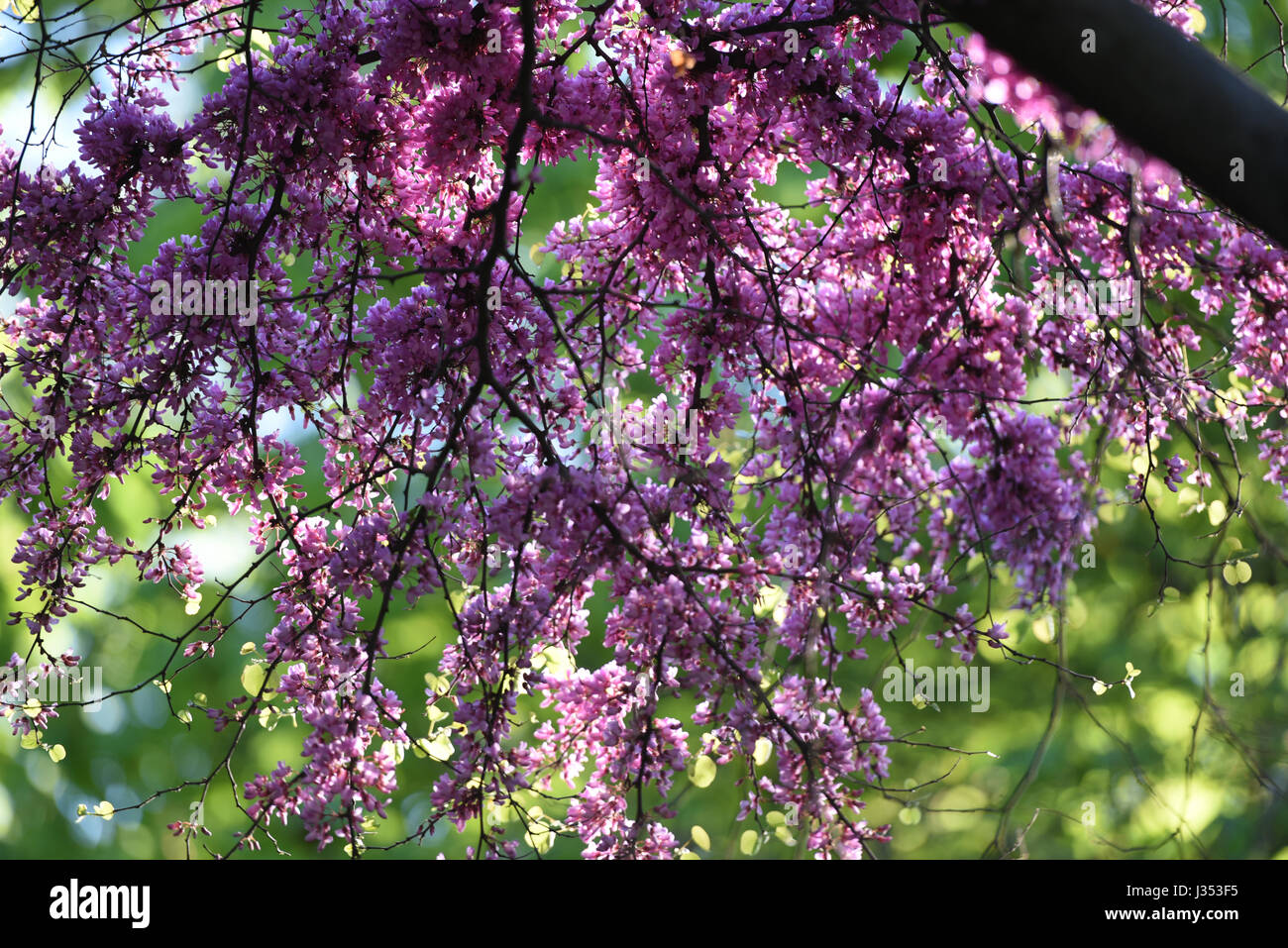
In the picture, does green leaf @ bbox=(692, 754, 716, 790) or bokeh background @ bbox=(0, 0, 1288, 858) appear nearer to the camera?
green leaf @ bbox=(692, 754, 716, 790)

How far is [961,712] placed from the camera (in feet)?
23.2

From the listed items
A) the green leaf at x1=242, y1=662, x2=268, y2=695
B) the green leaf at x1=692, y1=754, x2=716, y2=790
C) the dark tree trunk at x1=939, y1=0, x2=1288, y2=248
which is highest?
the dark tree trunk at x1=939, y1=0, x2=1288, y2=248

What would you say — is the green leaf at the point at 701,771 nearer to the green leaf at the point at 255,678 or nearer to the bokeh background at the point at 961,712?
the green leaf at the point at 255,678

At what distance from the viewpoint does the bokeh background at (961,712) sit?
205 inches

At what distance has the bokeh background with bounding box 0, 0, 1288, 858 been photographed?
521 cm

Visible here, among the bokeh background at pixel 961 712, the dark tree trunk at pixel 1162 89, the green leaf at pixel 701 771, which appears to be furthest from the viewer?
the bokeh background at pixel 961 712

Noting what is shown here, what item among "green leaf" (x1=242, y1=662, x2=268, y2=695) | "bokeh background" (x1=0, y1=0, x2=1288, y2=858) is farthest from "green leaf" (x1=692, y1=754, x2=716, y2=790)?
"bokeh background" (x1=0, y1=0, x2=1288, y2=858)

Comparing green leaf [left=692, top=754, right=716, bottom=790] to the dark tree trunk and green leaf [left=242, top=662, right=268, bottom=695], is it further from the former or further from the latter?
the dark tree trunk

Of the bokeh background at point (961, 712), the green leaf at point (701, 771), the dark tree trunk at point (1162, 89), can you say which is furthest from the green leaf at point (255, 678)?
the bokeh background at point (961, 712)

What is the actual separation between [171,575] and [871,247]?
1.80 meters

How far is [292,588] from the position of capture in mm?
2076

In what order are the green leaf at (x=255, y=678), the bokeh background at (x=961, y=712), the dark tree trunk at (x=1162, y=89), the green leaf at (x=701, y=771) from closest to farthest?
the dark tree trunk at (x=1162, y=89) → the green leaf at (x=701, y=771) → the green leaf at (x=255, y=678) → the bokeh background at (x=961, y=712)

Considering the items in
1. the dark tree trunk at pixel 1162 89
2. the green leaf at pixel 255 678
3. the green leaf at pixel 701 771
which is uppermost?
the dark tree trunk at pixel 1162 89

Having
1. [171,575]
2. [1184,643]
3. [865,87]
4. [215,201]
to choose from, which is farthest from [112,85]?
[1184,643]
